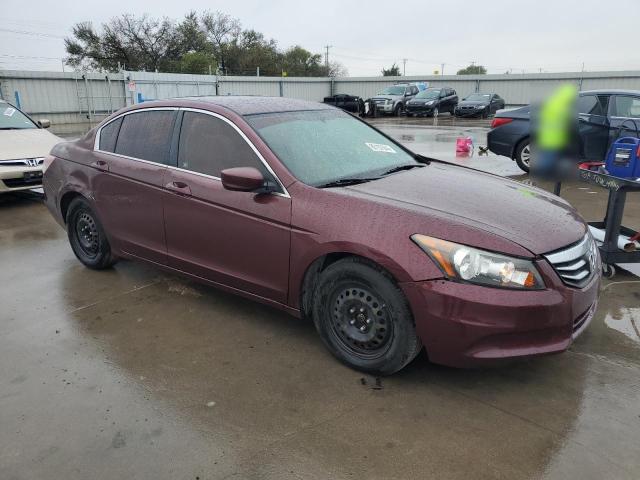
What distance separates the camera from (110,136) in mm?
4648

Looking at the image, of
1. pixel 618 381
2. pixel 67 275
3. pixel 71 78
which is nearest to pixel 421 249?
pixel 618 381

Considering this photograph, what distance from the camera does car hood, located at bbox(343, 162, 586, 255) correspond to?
112 inches

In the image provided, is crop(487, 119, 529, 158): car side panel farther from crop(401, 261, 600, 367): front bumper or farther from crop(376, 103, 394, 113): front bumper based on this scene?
crop(376, 103, 394, 113): front bumper

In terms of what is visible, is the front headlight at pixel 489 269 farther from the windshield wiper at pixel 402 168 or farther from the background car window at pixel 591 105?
the background car window at pixel 591 105

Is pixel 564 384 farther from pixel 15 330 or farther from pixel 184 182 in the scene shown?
pixel 15 330

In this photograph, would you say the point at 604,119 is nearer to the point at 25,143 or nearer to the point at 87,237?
the point at 87,237

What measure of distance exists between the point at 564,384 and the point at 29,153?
782 cm

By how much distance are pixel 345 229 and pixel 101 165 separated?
2628 millimetres

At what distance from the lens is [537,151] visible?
8266mm

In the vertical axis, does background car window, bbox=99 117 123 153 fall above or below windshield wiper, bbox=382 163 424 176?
above

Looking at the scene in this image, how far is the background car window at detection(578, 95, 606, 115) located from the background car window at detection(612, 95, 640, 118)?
19cm

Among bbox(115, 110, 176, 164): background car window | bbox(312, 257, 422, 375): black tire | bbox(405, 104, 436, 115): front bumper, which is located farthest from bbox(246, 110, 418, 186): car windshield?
bbox(405, 104, 436, 115): front bumper

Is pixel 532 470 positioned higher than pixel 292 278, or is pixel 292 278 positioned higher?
pixel 292 278

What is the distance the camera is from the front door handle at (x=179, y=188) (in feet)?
12.5
